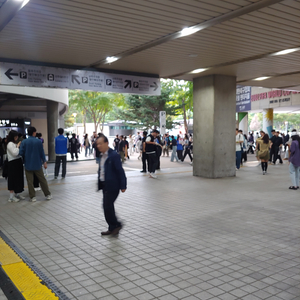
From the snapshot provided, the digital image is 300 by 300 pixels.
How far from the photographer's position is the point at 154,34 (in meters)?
7.15

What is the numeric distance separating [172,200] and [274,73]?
Answer: 6.57m

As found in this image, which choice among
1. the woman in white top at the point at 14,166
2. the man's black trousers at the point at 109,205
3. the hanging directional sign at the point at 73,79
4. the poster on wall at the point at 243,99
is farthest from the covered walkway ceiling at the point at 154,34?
the poster on wall at the point at 243,99

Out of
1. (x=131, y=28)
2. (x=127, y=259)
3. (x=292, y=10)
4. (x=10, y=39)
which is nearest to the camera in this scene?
(x=127, y=259)

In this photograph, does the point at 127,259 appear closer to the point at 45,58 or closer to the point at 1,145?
the point at 45,58

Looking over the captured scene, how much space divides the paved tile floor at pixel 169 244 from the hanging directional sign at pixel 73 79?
128 inches

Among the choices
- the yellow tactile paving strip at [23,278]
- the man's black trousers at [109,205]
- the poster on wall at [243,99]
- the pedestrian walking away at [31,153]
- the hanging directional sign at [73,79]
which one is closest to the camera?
the yellow tactile paving strip at [23,278]

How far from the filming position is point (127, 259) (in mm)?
4570

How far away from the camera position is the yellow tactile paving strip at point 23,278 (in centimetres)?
357

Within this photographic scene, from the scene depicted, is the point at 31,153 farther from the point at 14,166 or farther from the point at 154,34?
the point at 154,34

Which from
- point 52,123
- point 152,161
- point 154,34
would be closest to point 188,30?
point 154,34

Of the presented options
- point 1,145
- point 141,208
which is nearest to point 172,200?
point 141,208

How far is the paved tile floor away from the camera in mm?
3727

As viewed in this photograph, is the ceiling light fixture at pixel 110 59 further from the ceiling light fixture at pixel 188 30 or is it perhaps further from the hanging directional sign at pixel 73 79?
the ceiling light fixture at pixel 188 30

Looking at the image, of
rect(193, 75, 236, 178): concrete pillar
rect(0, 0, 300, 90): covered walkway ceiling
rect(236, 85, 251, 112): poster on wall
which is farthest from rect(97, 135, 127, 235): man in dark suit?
rect(236, 85, 251, 112): poster on wall
